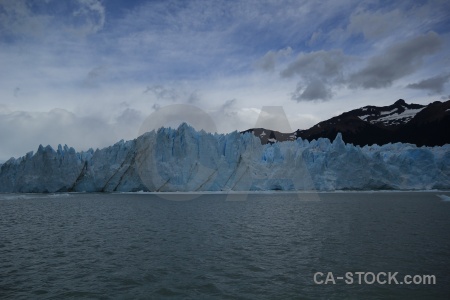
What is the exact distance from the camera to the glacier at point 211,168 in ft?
190

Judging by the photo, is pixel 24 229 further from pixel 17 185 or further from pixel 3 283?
pixel 17 185

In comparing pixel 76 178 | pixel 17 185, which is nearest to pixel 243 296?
pixel 76 178

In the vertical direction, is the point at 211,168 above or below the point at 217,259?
above

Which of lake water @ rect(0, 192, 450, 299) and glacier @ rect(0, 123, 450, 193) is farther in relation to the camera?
glacier @ rect(0, 123, 450, 193)

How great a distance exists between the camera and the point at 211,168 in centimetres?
5878

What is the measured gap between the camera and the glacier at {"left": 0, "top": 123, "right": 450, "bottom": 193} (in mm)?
58031

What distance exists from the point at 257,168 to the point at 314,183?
35.8 ft


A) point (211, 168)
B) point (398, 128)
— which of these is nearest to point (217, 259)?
point (211, 168)

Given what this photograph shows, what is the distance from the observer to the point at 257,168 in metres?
62.2

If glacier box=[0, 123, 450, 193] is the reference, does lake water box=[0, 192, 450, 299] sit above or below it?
below

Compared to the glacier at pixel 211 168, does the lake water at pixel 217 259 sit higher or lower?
lower

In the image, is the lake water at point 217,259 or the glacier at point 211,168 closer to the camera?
the lake water at point 217,259

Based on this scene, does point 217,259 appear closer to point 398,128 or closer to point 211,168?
point 211,168

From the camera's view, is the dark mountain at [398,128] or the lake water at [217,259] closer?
the lake water at [217,259]
